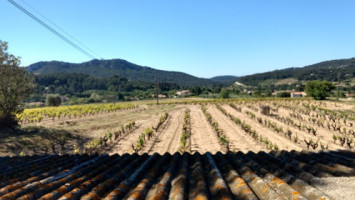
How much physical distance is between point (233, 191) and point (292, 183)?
2.50 feet

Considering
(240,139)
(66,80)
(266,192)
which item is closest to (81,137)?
(240,139)

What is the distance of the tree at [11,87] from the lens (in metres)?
15.9

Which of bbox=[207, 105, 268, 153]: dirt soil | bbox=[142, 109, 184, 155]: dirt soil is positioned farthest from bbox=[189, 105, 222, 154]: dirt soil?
bbox=[142, 109, 184, 155]: dirt soil

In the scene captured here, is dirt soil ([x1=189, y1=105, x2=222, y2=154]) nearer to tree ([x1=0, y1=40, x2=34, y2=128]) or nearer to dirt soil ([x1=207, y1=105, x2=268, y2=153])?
dirt soil ([x1=207, y1=105, x2=268, y2=153])

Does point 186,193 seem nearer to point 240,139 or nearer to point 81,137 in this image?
point 240,139

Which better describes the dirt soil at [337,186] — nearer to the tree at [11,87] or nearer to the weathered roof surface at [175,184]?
the weathered roof surface at [175,184]

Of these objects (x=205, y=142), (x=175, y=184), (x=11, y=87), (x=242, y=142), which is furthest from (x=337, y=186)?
(x=11, y=87)

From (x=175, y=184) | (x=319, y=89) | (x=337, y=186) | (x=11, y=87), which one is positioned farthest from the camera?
(x=319, y=89)

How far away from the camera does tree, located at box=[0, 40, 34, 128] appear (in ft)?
Result: 52.3

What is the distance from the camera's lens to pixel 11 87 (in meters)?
16.2

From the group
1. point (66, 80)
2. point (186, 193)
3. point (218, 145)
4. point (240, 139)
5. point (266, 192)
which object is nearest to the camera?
point (266, 192)

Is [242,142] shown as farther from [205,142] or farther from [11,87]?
[11,87]

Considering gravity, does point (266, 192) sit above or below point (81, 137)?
above

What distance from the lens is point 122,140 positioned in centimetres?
1556
